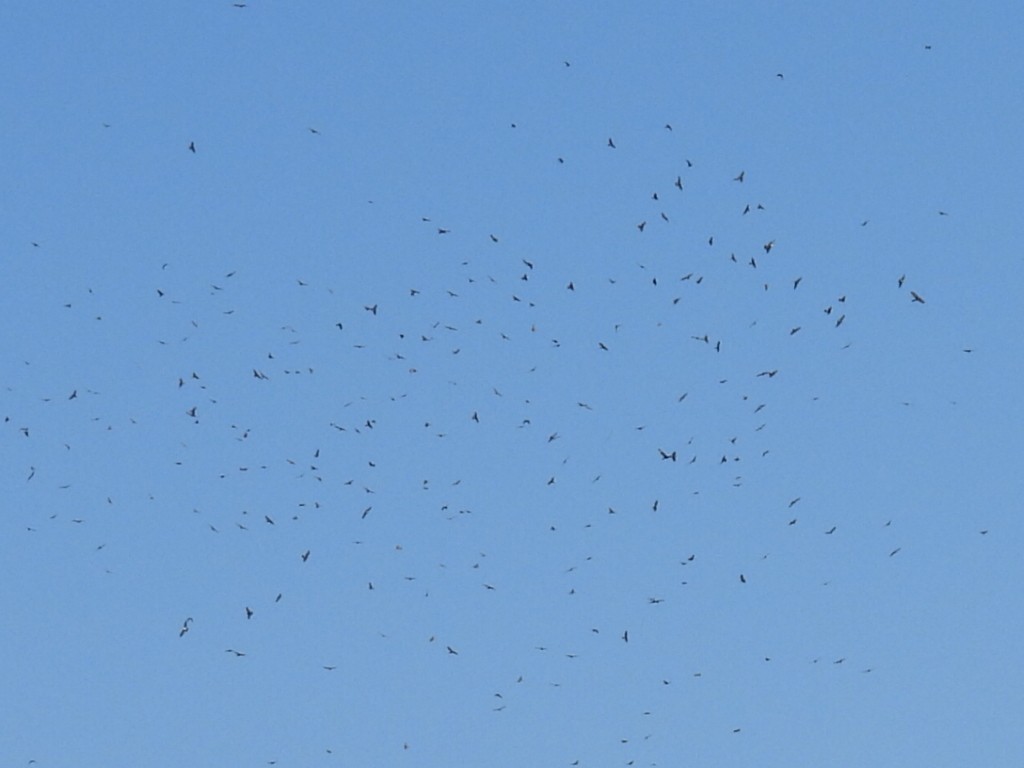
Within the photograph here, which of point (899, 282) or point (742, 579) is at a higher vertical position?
point (899, 282)

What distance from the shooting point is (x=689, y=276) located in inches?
1238

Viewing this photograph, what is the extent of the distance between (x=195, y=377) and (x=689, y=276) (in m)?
13.7

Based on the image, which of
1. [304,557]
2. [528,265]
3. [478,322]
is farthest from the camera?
[304,557]

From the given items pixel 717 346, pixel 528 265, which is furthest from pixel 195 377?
pixel 717 346

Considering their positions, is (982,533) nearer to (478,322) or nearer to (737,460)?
(737,460)

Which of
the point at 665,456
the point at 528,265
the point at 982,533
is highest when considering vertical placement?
the point at 528,265

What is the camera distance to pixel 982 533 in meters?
33.9

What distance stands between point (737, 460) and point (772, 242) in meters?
4.98

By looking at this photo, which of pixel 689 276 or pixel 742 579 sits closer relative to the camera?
pixel 689 276

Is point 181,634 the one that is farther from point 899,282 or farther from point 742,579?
point 899,282

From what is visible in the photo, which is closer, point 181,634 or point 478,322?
point 478,322

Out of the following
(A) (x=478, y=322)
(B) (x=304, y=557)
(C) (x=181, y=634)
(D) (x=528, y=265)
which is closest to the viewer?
(A) (x=478, y=322)

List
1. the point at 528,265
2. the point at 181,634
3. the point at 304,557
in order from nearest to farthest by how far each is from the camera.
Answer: the point at 528,265 → the point at 304,557 → the point at 181,634

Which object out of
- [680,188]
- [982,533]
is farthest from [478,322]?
[982,533]
